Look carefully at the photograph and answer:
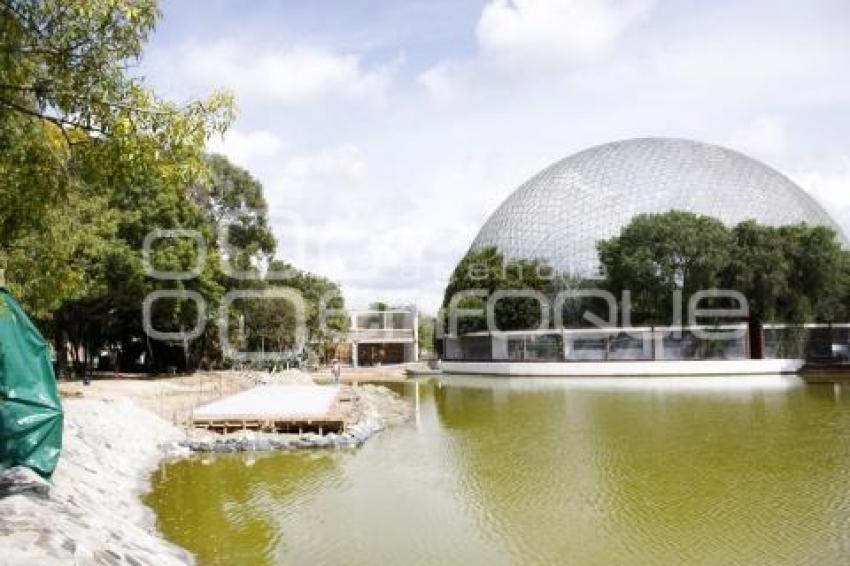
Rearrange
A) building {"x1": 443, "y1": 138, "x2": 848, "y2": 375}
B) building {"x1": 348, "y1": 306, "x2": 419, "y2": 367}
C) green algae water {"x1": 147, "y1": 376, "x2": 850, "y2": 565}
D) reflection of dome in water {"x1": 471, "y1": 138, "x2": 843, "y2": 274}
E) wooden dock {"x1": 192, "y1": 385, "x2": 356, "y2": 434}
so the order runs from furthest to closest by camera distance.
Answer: building {"x1": 348, "y1": 306, "x2": 419, "y2": 367} → reflection of dome in water {"x1": 471, "y1": 138, "x2": 843, "y2": 274} → building {"x1": 443, "y1": 138, "x2": 848, "y2": 375} → wooden dock {"x1": 192, "y1": 385, "x2": 356, "y2": 434} → green algae water {"x1": 147, "y1": 376, "x2": 850, "y2": 565}

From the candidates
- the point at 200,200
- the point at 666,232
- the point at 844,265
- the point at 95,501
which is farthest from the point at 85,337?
the point at 844,265

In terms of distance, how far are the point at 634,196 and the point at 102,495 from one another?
6872 centimetres

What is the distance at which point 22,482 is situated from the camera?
11.9 m

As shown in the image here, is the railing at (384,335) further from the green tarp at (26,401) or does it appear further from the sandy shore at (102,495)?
the green tarp at (26,401)

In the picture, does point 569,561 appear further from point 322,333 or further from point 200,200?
point 322,333

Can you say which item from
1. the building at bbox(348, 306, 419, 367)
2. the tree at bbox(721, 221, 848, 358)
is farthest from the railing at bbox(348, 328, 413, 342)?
the tree at bbox(721, 221, 848, 358)

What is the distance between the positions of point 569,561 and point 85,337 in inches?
1601

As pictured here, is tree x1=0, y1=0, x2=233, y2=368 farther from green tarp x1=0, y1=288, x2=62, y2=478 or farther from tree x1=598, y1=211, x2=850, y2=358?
tree x1=598, y1=211, x2=850, y2=358

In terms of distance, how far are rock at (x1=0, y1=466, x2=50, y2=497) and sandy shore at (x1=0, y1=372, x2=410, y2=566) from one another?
0.21 metres

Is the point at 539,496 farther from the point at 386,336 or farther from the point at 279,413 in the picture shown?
the point at 386,336

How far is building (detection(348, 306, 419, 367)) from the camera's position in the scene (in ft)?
279

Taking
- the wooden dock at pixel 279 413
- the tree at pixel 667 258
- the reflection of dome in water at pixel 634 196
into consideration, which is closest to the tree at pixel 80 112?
the wooden dock at pixel 279 413

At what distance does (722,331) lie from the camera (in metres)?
54.8

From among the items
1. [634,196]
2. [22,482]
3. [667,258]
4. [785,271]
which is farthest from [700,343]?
[22,482]
